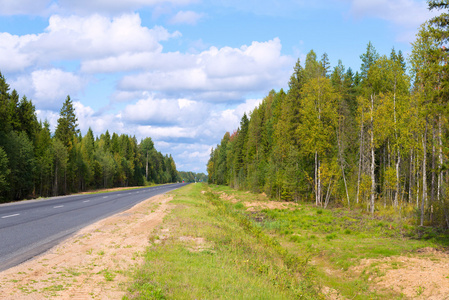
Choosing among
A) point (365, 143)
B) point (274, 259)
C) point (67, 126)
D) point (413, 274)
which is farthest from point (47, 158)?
point (413, 274)

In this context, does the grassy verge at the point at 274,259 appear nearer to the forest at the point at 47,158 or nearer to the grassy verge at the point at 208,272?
the grassy verge at the point at 208,272

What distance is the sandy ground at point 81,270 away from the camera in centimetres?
648

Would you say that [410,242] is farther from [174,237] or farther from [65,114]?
[65,114]

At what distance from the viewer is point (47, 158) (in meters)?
54.1

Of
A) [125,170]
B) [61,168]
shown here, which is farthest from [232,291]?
[125,170]

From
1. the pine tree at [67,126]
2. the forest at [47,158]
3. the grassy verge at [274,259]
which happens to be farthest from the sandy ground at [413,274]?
the pine tree at [67,126]

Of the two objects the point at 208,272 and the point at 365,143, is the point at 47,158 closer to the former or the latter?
the point at 365,143

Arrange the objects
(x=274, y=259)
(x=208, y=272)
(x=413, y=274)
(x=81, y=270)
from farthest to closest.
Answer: (x=274, y=259)
(x=413, y=274)
(x=208, y=272)
(x=81, y=270)

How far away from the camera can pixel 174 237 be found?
13031 millimetres

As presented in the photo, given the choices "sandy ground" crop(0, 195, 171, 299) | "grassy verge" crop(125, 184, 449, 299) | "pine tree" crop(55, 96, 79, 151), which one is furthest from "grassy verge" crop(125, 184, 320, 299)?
"pine tree" crop(55, 96, 79, 151)

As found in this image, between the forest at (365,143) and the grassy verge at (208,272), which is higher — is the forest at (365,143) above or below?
above

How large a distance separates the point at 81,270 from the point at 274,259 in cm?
738

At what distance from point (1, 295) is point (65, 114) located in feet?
245

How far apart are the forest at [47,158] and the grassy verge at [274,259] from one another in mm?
31318
